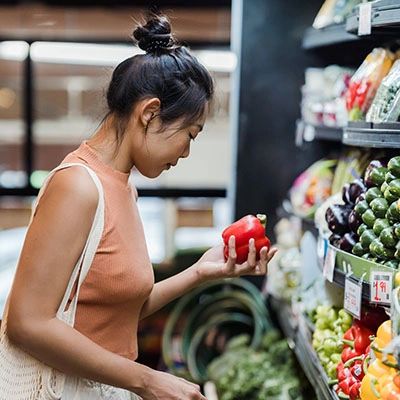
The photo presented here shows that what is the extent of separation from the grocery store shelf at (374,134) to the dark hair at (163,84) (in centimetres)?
47

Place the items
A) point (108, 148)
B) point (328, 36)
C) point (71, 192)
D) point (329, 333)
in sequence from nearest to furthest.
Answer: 1. point (71, 192)
2. point (108, 148)
3. point (329, 333)
4. point (328, 36)

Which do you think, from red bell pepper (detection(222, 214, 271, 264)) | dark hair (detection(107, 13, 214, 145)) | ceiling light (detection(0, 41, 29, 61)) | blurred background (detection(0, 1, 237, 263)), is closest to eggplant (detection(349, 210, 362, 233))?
red bell pepper (detection(222, 214, 271, 264))

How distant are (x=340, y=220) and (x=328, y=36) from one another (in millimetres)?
1227

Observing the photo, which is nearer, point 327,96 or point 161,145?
point 161,145

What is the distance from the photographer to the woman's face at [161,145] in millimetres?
2066

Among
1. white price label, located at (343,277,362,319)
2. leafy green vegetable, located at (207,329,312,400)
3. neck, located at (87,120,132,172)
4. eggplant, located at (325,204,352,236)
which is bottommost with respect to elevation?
leafy green vegetable, located at (207,329,312,400)

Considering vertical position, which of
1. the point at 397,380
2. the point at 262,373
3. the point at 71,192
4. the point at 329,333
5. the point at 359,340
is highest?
the point at 71,192

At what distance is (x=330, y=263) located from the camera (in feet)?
8.11

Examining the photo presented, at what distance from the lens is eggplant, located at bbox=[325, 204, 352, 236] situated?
2.52 metres

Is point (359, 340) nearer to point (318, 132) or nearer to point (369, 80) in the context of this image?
point (369, 80)

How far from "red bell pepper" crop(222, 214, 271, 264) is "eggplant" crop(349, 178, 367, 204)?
30 centimetres

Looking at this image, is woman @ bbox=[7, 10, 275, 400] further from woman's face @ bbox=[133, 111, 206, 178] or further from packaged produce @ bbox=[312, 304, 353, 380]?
packaged produce @ bbox=[312, 304, 353, 380]

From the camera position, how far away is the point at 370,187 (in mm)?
2436

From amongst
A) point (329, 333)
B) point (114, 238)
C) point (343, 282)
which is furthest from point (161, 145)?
point (329, 333)
